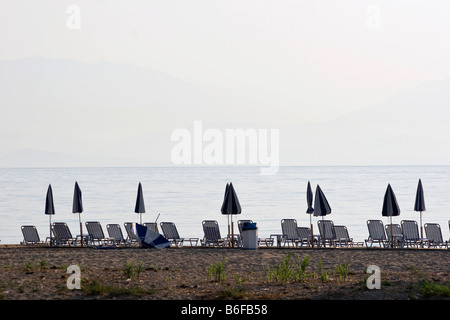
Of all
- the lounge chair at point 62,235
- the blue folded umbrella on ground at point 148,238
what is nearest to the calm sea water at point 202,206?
the lounge chair at point 62,235

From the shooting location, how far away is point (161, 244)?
17.7 meters

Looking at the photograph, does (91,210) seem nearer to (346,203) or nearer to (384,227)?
(346,203)

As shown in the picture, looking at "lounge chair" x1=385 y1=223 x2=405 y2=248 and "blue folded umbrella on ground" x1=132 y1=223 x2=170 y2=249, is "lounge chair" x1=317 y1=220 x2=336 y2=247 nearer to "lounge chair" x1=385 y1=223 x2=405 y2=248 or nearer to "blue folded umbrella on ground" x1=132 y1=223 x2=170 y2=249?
"lounge chair" x1=385 y1=223 x2=405 y2=248

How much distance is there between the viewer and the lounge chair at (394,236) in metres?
17.4

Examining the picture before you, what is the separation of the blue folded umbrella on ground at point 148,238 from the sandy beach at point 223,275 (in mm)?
597

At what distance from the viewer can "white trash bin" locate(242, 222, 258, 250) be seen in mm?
17203

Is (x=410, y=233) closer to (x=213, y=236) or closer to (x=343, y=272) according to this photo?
(x=213, y=236)

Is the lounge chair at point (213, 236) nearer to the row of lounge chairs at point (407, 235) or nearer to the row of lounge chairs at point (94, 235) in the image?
the row of lounge chairs at point (94, 235)

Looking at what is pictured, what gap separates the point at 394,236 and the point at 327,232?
63.8 inches

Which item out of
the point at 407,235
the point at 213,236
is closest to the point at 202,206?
the point at 213,236

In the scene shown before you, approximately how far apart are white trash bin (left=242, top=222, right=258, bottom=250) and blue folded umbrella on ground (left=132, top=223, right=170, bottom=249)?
1.91m

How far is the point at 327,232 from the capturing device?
18109mm

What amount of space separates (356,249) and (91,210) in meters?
31.2
